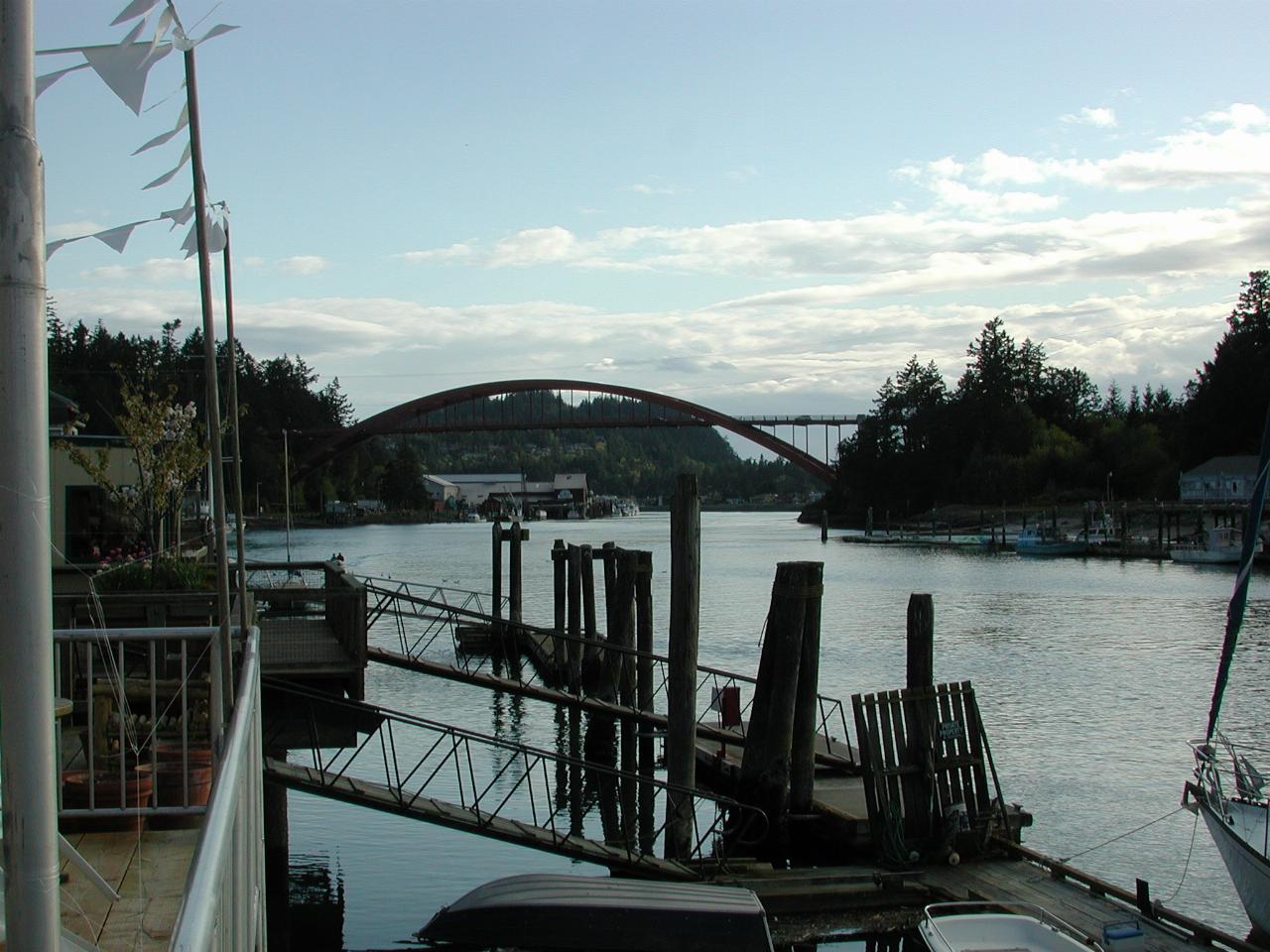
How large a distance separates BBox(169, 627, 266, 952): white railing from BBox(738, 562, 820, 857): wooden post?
28.3 feet

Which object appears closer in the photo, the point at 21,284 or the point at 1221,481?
the point at 21,284

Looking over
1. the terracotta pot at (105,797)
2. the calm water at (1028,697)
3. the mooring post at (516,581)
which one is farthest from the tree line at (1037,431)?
the terracotta pot at (105,797)

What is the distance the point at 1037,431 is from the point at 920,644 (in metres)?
114

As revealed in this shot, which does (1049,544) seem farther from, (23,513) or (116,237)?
(23,513)

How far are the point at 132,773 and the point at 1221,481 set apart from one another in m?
90.9

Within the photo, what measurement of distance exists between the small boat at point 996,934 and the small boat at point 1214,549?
64292mm

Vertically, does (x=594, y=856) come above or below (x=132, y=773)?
below

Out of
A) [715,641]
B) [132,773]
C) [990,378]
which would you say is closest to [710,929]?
[132,773]

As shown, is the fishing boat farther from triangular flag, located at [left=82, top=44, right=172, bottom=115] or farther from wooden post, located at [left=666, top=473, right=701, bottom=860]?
triangular flag, located at [left=82, top=44, right=172, bottom=115]

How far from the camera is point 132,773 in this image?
690cm

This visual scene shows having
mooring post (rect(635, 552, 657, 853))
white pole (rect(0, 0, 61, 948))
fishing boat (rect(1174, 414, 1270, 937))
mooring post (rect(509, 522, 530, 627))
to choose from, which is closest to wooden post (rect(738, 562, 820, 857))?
mooring post (rect(635, 552, 657, 853))

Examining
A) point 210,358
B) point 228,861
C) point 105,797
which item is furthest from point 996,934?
point 228,861

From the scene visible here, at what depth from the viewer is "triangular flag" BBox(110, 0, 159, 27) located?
3836 mm

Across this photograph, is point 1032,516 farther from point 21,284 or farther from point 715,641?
point 21,284
